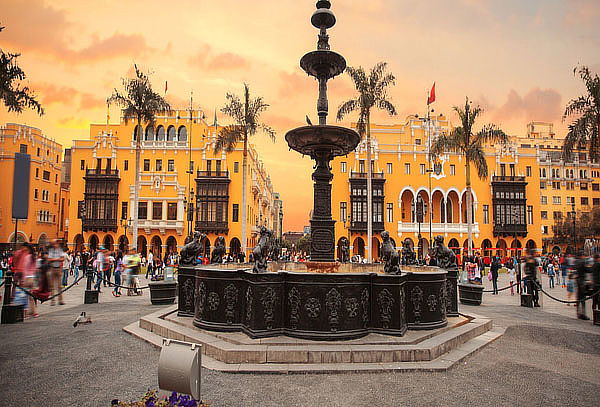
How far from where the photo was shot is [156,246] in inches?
2037

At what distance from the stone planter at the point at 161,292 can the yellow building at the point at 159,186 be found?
36.2 m

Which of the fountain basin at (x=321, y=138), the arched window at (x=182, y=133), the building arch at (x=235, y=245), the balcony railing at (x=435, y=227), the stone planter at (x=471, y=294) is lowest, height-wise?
the stone planter at (x=471, y=294)

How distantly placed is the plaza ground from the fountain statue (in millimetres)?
3943

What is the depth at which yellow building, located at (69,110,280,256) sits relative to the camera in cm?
5116

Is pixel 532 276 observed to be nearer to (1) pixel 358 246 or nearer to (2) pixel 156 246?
(1) pixel 358 246

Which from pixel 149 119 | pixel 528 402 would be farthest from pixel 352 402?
pixel 149 119

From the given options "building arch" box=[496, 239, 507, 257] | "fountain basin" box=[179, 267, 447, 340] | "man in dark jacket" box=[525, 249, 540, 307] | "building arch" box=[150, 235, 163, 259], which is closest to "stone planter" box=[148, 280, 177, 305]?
"fountain basin" box=[179, 267, 447, 340]

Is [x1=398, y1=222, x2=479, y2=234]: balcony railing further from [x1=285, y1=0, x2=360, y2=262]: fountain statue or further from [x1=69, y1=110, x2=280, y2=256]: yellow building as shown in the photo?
[x1=285, y1=0, x2=360, y2=262]: fountain statue

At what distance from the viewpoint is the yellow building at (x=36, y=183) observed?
4803 centimetres

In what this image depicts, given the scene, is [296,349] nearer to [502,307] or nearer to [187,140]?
[502,307]

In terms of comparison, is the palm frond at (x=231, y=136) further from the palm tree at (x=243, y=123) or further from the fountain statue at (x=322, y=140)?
the fountain statue at (x=322, y=140)

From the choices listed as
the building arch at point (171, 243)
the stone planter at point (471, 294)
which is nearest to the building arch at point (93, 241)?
the building arch at point (171, 243)

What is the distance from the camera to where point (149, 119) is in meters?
34.3

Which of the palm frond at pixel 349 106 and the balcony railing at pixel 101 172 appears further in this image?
the balcony railing at pixel 101 172
